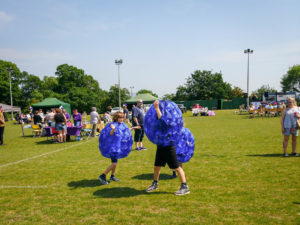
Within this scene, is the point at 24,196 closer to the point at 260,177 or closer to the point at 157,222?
the point at 157,222

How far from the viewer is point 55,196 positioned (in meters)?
5.08

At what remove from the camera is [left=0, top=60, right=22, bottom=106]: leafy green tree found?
61.0 metres

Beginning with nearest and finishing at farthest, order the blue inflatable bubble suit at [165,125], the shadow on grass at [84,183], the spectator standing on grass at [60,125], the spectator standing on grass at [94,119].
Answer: the blue inflatable bubble suit at [165,125] < the shadow on grass at [84,183] < the spectator standing on grass at [60,125] < the spectator standing on grass at [94,119]

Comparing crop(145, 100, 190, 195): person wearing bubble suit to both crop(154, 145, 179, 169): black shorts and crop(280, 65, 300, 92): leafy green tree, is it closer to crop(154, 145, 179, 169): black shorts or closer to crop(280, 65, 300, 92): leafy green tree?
crop(154, 145, 179, 169): black shorts

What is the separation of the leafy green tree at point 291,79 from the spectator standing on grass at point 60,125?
313 ft

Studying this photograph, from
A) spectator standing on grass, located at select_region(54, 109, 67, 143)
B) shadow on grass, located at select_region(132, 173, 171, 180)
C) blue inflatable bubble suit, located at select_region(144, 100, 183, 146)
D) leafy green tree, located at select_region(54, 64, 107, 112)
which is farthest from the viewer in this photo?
leafy green tree, located at select_region(54, 64, 107, 112)

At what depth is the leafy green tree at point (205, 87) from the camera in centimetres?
7425

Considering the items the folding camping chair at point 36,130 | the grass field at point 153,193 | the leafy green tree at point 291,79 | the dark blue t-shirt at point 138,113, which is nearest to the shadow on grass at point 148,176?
Result: the grass field at point 153,193

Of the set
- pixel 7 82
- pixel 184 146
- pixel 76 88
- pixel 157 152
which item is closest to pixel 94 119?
pixel 184 146

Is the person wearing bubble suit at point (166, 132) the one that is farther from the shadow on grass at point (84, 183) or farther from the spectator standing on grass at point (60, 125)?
the spectator standing on grass at point (60, 125)

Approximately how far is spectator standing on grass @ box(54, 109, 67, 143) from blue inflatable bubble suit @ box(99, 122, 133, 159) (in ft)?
27.3

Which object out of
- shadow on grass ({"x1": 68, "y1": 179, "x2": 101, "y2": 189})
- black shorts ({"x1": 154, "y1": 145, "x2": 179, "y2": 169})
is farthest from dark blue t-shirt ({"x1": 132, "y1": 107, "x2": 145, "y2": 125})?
black shorts ({"x1": 154, "y1": 145, "x2": 179, "y2": 169})

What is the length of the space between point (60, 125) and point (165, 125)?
33.4 ft

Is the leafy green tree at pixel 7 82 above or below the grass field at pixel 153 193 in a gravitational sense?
above
